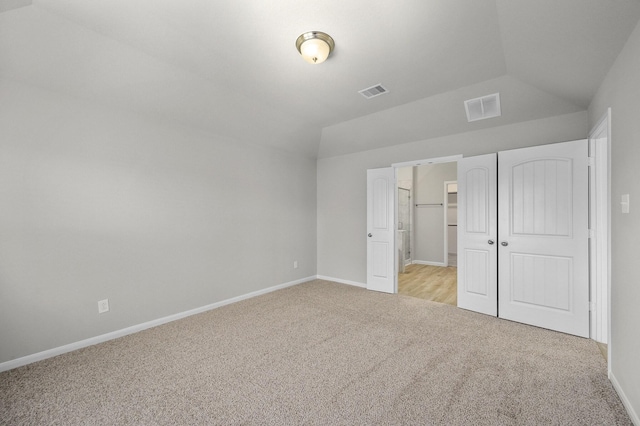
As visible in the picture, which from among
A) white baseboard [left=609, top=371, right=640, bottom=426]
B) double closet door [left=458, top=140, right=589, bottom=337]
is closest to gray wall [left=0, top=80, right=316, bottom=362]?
double closet door [left=458, top=140, right=589, bottom=337]

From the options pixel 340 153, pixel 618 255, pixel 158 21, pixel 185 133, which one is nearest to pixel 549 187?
pixel 618 255

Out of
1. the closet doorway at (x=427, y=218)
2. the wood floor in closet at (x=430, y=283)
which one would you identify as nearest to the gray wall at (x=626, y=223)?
the wood floor in closet at (x=430, y=283)

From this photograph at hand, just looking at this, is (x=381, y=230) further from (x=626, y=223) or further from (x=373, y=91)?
(x=626, y=223)

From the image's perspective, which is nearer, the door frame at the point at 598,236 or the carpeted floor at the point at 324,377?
the carpeted floor at the point at 324,377

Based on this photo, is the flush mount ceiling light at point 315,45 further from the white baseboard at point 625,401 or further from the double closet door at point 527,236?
the white baseboard at point 625,401

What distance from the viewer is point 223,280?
157 inches

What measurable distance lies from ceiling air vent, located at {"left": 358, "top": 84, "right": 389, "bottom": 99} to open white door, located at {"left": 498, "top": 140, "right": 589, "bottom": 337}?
1698 millimetres

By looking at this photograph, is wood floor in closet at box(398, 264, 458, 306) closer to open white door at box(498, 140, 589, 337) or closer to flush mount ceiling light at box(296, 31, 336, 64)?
open white door at box(498, 140, 589, 337)

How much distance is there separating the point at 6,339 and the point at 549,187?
549 cm

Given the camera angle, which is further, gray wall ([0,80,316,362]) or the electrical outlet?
the electrical outlet

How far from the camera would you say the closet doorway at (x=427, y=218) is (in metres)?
6.73

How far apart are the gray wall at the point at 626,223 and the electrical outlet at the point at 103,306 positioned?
4347 mm

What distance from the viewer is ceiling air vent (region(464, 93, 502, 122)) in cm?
325

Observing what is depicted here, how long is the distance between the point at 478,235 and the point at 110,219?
4.41 metres
